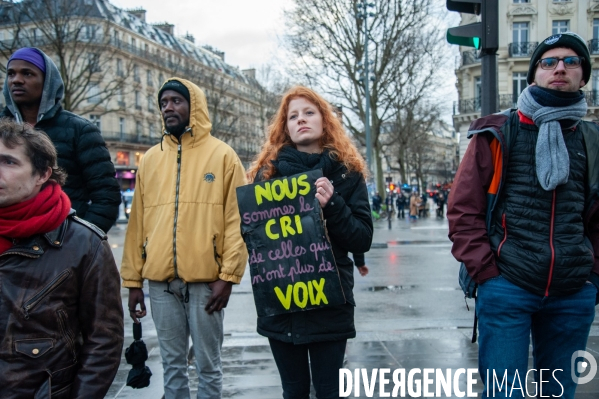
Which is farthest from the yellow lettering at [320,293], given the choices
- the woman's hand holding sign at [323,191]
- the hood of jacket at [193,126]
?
the hood of jacket at [193,126]

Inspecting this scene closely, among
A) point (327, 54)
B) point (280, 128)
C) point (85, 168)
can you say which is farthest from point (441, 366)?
point (327, 54)

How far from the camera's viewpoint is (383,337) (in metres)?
5.44

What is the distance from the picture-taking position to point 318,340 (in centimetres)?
262

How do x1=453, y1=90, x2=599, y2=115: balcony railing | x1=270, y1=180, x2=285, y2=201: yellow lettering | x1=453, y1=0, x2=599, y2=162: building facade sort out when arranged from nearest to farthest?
x1=270, y1=180, x2=285, y2=201: yellow lettering → x1=453, y1=90, x2=599, y2=115: balcony railing → x1=453, y1=0, x2=599, y2=162: building facade

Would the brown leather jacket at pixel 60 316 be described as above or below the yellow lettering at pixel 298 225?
below

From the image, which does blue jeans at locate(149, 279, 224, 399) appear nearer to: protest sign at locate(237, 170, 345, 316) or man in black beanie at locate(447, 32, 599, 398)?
protest sign at locate(237, 170, 345, 316)

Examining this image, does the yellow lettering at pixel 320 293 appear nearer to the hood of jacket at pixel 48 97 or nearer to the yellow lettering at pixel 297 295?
the yellow lettering at pixel 297 295

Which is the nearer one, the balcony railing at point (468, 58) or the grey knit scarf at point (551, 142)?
the grey knit scarf at point (551, 142)

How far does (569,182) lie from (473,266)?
0.62 meters

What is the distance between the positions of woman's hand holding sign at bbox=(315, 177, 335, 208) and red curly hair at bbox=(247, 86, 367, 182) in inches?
9.8

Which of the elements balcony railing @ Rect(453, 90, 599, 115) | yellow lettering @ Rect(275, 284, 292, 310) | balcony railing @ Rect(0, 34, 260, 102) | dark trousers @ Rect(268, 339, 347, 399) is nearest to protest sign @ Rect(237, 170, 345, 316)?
yellow lettering @ Rect(275, 284, 292, 310)

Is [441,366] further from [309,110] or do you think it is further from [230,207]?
[309,110]

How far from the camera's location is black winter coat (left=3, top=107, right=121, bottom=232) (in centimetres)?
309

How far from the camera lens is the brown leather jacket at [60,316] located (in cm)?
191
